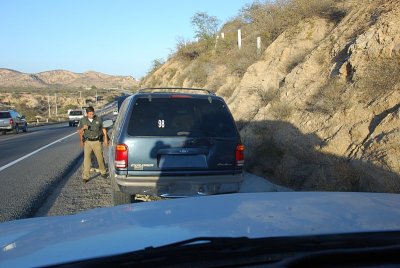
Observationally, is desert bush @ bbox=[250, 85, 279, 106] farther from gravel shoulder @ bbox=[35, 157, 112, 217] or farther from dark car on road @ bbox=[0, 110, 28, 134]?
dark car on road @ bbox=[0, 110, 28, 134]

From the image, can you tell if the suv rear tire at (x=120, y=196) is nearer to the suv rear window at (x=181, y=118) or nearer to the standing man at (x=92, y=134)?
the suv rear window at (x=181, y=118)

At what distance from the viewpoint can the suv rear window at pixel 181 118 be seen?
7.31 m

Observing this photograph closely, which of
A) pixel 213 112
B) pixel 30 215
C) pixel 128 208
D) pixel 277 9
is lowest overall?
pixel 30 215

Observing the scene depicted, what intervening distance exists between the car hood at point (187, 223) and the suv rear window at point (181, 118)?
3.09 metres

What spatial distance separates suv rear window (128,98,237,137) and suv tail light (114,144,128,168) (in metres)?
0.24

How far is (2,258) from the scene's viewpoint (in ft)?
8.64

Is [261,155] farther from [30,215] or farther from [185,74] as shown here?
[185,74]

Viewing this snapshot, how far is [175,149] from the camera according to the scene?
23.6 ft

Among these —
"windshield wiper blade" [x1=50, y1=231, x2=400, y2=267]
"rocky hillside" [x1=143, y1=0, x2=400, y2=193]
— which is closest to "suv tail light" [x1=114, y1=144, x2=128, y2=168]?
"rocky hillside" [x1=143, y1=0, x2=400, y2=193]

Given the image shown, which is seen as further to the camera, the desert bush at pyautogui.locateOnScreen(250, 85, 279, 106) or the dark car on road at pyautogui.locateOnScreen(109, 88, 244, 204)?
the desert bush at pyautogui.locateOnScreen(250, 85, 279, 106)

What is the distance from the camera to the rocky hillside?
904 cm

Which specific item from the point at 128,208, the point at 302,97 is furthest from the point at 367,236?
the point at 302,97

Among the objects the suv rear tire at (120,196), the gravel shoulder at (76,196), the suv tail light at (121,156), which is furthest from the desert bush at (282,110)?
the suv tail light at (121,156)

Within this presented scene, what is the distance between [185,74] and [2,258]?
38.7 meters
